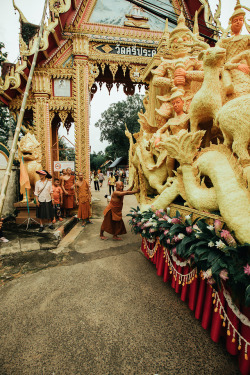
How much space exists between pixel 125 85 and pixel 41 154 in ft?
18.0

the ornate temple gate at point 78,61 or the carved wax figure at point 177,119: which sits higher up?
the ornate temple gate at point 78,61

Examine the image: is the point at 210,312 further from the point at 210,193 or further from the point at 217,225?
the point at 210,193

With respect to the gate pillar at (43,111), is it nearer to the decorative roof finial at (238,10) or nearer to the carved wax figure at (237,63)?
the carved wax figure at (237,63)

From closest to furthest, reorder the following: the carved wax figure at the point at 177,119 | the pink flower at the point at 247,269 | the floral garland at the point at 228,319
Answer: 1. the pink flower at the point at 247,269
2. the floral garland at the point at 228,319
3. the carved wax figure at the point at 177,119

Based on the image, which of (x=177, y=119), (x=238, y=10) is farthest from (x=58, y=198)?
(x=238, y=10)

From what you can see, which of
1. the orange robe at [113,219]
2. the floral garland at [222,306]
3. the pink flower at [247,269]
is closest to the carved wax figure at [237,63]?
the pink flower at [247,269]

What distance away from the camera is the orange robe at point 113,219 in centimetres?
456

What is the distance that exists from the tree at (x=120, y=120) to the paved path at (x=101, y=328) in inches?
1067

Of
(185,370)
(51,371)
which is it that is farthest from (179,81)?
(51,371)

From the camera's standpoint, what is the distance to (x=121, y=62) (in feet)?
23.6

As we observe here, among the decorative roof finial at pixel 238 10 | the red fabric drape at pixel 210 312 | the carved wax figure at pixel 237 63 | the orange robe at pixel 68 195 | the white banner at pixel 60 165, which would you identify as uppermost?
the decorative roof finial at pixel 238 10

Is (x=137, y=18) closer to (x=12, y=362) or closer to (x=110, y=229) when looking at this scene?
(x=110, y=229)

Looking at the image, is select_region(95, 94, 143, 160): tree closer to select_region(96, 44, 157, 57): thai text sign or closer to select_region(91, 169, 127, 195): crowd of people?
select_region(91, 169, 127, 195): crowd of people

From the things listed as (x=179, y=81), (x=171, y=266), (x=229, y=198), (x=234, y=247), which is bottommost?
(x=171, y=266)
